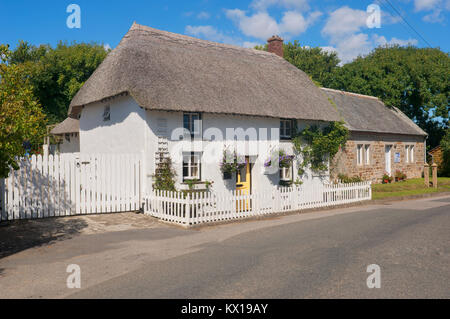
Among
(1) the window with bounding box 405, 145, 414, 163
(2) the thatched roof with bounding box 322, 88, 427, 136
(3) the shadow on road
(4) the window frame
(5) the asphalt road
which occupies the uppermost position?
(2) the thatched roof with bounding box 322, 88, 427, 136

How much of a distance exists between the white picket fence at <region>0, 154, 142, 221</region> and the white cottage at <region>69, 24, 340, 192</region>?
34.7 inches

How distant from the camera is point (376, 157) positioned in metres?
26.6

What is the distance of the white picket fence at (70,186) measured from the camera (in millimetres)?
11242

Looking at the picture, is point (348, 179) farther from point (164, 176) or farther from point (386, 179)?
point (164, 176)

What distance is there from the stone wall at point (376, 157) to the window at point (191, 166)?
33.6 feet

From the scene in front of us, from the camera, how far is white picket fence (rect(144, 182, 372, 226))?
39.3 feet

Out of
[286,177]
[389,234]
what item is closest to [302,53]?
[286,177]

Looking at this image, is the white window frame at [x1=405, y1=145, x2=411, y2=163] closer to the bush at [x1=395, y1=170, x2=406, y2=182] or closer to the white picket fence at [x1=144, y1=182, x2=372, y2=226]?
the bush at [x1=395, y1=170, x2=406, y2=182]

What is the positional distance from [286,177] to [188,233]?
8681 millimetres

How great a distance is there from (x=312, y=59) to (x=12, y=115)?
43.1m

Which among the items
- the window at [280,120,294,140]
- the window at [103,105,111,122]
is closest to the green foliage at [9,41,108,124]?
the window at [103,105,111,122]

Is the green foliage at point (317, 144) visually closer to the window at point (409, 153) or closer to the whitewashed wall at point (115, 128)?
the whitewashed wall at point (115, 128)
